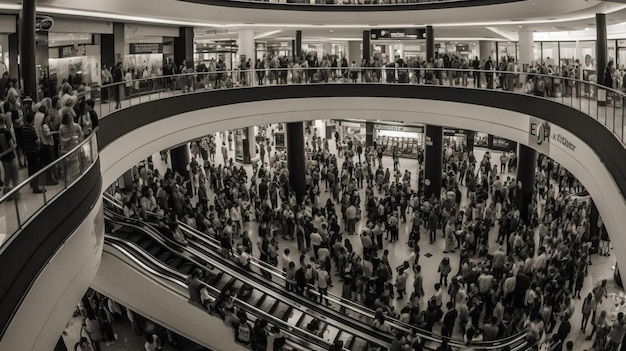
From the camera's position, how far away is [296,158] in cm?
2597

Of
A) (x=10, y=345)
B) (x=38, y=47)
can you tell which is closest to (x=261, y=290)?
(x=10, y=345)

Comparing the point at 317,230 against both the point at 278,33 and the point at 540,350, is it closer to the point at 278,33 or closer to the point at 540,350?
the point at 540,350

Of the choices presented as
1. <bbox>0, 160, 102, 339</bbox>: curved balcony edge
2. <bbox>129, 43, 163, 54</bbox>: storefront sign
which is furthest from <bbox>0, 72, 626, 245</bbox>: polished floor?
<bbox>129, 43, 163, 54</bbox>: storefront sign

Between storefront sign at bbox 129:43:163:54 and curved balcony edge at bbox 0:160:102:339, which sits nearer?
curved balcony edge at bbox 0:160:102:339

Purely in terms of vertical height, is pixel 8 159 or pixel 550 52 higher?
pixel 550 52

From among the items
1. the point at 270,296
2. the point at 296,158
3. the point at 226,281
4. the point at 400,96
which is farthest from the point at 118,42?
the point at 270,296

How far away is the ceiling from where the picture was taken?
15.8 metres

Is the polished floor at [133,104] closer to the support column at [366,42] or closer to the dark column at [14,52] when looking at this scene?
the dark column at [14,52]

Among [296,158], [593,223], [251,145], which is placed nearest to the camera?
[593,223]

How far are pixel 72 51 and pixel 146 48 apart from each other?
4612 mm

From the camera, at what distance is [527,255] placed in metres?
15.1

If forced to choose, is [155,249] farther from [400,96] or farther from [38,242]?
[400,96]

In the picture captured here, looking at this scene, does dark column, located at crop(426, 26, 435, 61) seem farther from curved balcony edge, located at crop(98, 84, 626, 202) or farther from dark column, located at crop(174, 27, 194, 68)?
dark column, located at crop(174, 27, 194, 68)

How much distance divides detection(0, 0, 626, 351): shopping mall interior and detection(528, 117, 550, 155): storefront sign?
0.29ft
